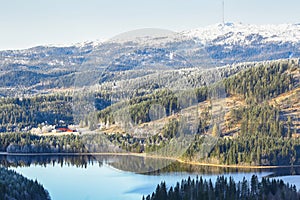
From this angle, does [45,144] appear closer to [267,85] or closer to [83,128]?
[83,128]

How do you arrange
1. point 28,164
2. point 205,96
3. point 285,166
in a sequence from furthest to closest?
point 205,96 → point 28,164 → point 285,166

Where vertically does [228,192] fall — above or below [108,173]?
below

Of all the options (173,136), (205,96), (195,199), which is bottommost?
(195,199)

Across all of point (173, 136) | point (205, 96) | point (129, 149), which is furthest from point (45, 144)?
point (205, 96)

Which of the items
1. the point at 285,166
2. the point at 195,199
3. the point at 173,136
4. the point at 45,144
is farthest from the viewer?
the point at 45,144

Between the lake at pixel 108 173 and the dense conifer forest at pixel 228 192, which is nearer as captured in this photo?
the dense conifer forest at pixel 228 192

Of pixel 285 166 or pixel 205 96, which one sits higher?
pixel 205 96

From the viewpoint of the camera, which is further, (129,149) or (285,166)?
(129,149)

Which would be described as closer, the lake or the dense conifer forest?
the dense conifer forest
